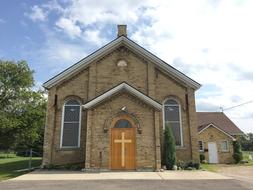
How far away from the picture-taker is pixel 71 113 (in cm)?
1939

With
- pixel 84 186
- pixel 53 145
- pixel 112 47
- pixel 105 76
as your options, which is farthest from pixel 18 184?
pixel 112 47

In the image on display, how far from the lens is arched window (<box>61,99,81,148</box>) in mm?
18734

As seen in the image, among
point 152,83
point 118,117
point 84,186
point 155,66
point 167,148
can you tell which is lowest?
point 84,186

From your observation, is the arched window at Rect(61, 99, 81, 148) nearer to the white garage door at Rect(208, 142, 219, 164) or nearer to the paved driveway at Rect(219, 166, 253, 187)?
the paved driveway at Rect(219, 166, 253, 187)

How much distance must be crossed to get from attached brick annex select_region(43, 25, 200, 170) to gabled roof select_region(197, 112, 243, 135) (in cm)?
1507

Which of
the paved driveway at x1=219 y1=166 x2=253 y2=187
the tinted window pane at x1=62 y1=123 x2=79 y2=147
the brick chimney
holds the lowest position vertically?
the paved driveway at x1=219 y1=166 x2=253 y2=187

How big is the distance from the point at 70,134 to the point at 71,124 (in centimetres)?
72

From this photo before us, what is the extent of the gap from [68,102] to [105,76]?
3324 millimetres

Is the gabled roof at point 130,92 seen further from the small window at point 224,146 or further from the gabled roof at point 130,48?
the small window at point 224,146

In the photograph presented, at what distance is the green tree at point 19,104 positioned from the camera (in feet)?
99.3

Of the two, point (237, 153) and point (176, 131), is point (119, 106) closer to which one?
point (176, 131)

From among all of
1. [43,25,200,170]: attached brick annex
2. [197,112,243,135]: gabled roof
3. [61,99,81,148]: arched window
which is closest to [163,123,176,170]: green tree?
[43,25,200,170]: attached brick annex

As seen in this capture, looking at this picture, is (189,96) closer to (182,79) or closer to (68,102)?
(182,79)

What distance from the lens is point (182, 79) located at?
20.2m
